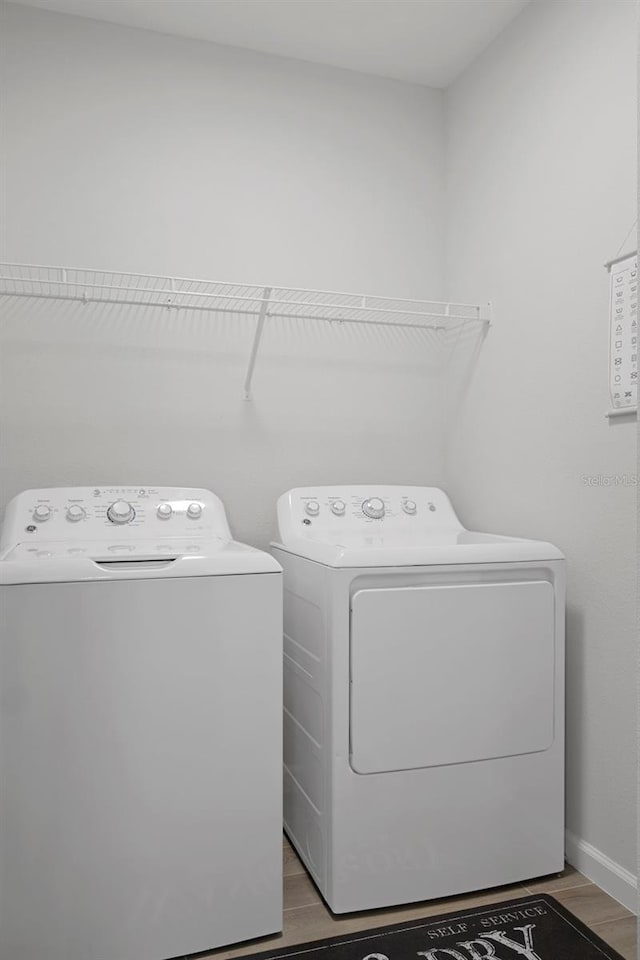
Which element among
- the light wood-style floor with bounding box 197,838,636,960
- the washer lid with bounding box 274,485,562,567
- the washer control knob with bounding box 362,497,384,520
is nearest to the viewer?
the light wood-style floor with bounding box 197,838,636,960

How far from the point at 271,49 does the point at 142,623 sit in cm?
203

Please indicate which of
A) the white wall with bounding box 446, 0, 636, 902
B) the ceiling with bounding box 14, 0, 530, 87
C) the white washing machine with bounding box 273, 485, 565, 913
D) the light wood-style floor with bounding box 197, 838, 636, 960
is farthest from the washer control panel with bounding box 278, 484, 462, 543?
the ceiling with bounding box 14, 0, 530, 87

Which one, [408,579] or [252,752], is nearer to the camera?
[252,752]

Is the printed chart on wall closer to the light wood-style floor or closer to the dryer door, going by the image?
the dryer door

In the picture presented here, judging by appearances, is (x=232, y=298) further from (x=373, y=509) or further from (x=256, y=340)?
(x=373, y=509)

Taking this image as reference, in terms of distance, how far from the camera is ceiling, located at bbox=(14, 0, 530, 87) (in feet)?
7.32

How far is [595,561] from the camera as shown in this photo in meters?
1.91

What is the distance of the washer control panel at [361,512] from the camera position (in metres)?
2.32

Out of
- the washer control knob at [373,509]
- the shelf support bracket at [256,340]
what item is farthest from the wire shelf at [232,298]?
the washer control knob at [373,509]

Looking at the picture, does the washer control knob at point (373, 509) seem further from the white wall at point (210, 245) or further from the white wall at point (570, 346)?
the white wall at point (570, 346)

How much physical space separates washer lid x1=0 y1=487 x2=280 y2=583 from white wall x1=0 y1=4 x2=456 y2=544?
0.60 ft

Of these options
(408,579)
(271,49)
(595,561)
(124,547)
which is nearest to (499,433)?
(595,561)

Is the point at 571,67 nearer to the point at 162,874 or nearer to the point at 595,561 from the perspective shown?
the point at 595,561

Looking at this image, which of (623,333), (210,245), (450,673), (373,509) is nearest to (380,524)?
(373,509)
